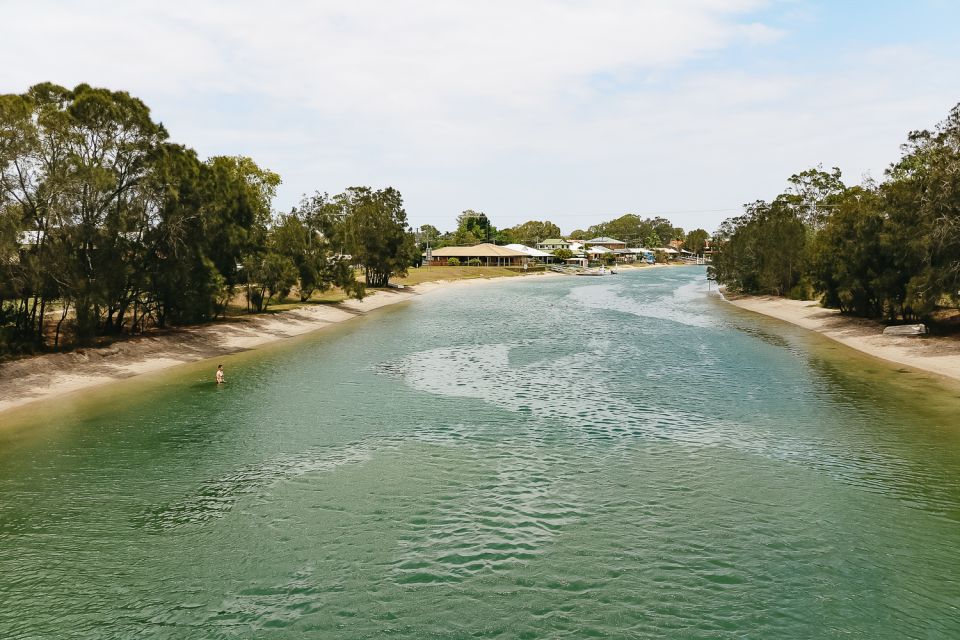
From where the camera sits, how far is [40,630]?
15219 millimetres

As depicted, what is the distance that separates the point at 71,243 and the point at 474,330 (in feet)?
143

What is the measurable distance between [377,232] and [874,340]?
278 ft

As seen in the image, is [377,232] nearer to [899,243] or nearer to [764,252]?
[764,252]

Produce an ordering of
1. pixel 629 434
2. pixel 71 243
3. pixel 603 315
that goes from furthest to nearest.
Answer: pixel 603 315 → pixel 71 243 → pixel 629 434

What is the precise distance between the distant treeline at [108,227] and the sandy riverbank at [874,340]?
62.6m

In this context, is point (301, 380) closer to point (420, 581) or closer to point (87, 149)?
point (87, 149)

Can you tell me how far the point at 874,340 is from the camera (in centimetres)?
5775

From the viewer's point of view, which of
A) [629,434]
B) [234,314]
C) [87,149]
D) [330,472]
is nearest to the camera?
[330,472]

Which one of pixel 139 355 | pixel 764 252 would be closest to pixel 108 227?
pixel 139 355

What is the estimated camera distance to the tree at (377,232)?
115750 millimetres

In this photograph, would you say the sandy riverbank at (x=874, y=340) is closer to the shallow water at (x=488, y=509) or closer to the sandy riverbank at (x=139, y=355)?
the shallow water at (x=488, y=509)

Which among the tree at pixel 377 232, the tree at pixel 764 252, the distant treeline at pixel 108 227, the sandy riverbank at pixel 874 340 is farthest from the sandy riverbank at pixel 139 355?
the tree at pixel 764 252

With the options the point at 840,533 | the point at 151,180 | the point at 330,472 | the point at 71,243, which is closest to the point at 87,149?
the point at 151,180

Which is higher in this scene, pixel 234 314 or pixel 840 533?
pixel 234 314
